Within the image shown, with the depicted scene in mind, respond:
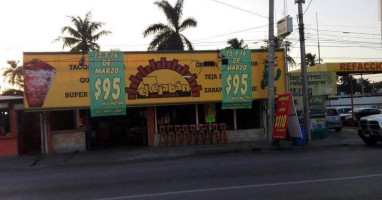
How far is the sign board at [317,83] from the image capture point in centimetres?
2067

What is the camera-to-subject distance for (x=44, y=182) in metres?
10.2

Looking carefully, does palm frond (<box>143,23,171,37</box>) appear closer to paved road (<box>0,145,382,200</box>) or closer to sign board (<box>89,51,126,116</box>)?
sign board (<box>89,51,126,116</box>)

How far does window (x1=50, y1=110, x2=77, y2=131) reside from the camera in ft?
61.2

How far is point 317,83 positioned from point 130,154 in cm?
1033

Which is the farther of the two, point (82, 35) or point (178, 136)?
point (82, 35)

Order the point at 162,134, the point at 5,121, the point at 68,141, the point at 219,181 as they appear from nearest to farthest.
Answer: the point at 219,181, the point at 5,121, the point at 68,141, the point at 162,134

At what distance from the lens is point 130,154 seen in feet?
54.5

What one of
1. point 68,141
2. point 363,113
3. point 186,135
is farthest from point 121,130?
point 363,113

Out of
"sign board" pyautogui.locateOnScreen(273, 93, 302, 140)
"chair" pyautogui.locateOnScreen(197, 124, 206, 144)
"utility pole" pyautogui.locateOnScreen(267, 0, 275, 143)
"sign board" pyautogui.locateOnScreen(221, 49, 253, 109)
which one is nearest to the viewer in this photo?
"sign board" pyautogui.locateOnScreen(273, 93, 302, 140)

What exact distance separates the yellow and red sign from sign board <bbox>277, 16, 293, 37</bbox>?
2822 mm

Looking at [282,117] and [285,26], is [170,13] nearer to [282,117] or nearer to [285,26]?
[285,26]

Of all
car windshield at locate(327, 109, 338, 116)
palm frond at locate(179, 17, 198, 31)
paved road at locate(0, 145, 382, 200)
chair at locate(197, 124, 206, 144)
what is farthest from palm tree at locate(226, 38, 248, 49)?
paved road at locate(0, 145, 382, 200)

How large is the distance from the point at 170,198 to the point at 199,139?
12053 mm

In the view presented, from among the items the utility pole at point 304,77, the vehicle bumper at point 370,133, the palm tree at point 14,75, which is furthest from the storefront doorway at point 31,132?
the palm tree at point 14,75
